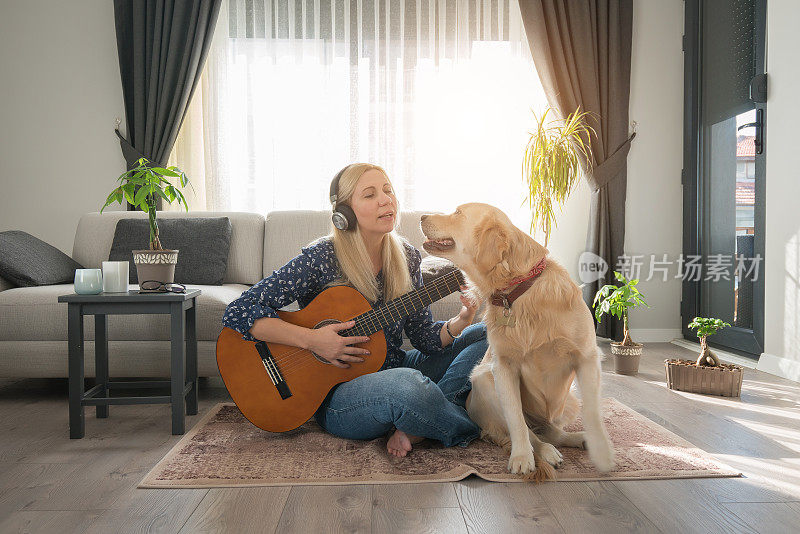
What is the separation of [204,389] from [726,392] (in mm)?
2339

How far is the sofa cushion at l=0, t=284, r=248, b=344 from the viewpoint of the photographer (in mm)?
2631

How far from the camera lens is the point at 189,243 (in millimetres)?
3205

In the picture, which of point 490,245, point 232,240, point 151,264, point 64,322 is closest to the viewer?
point 490,245

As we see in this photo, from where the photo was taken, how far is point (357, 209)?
6.47ft

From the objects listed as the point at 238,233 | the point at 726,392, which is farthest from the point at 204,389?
the point at 726,392

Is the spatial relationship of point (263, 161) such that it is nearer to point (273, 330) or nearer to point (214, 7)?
point (214, 7)

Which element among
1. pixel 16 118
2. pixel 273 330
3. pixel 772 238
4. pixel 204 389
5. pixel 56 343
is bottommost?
pixel 204 389

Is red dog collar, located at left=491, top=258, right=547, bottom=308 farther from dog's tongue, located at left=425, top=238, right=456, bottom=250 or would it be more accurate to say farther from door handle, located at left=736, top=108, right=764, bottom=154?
door handle, located at left=736, top=108, right=764, bottom=154

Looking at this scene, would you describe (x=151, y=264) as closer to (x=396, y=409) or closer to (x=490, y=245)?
(x=396, y=409)

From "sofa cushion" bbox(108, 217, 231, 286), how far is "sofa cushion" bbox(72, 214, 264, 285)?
8 centimetres

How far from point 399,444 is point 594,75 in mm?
3433

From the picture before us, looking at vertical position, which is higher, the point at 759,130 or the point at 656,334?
the point at 759,130

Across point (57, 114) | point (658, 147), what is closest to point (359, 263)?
point (658, 147)

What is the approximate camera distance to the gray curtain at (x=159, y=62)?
4.23m
